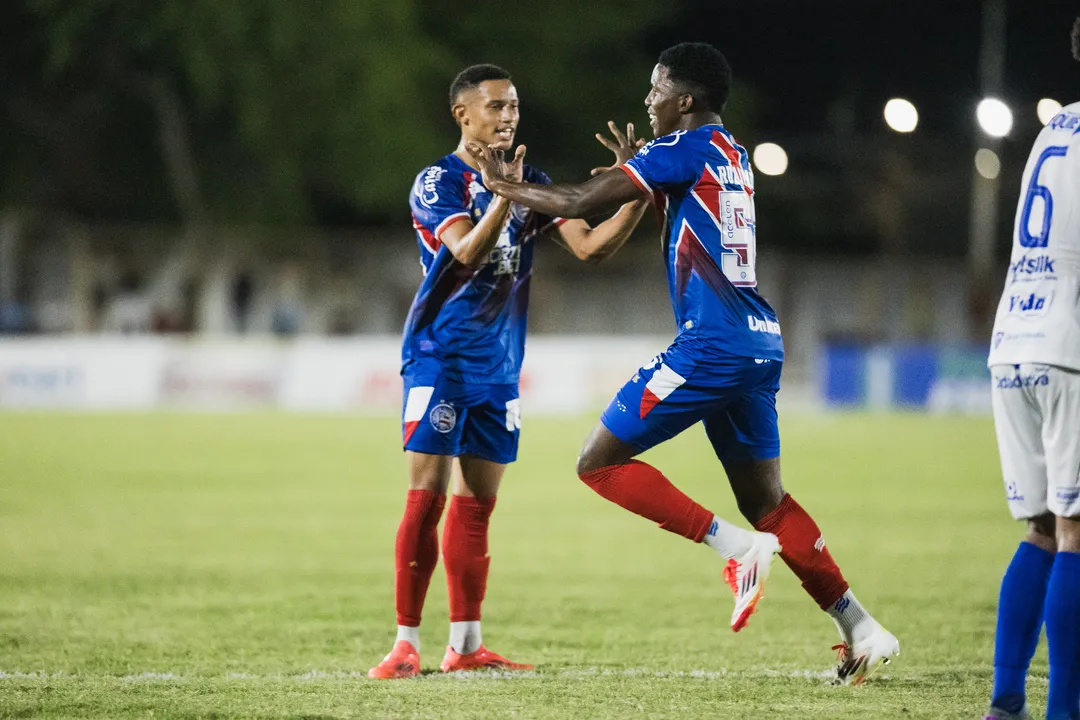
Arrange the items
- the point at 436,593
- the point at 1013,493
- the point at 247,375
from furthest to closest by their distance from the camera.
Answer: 1. the point at 247,375
2. the point at 436,593
3. the point at 1013,493

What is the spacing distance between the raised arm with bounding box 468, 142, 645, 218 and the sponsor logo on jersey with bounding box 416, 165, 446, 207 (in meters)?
0.64

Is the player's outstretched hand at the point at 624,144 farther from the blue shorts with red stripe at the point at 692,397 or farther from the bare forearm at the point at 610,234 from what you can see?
the blue shorts with red stripe at the point at 692,397

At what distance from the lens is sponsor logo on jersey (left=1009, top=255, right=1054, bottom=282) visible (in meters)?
4.64

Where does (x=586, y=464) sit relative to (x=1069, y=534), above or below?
above

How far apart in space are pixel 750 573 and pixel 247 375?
24047 millimetres

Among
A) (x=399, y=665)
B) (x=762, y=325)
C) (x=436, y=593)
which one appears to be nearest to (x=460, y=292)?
(x=762, y=325)

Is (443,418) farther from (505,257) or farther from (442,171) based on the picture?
(442,171)

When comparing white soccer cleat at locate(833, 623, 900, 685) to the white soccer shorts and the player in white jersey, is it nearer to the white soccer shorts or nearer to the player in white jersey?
the player in white jersey

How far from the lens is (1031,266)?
4.69 metres

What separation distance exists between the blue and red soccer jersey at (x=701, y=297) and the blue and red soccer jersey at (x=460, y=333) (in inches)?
35.7

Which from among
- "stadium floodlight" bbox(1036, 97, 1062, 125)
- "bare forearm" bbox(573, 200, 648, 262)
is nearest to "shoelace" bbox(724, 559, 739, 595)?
"bare forearm" bbox(573, 200, 648, 262)

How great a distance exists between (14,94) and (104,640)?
107 feet

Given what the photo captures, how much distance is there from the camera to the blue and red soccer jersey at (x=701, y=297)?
5355 mm

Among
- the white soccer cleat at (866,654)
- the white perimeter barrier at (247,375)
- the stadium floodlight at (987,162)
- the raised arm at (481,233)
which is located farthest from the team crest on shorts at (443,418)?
the stadium floodlight at (987,162)
